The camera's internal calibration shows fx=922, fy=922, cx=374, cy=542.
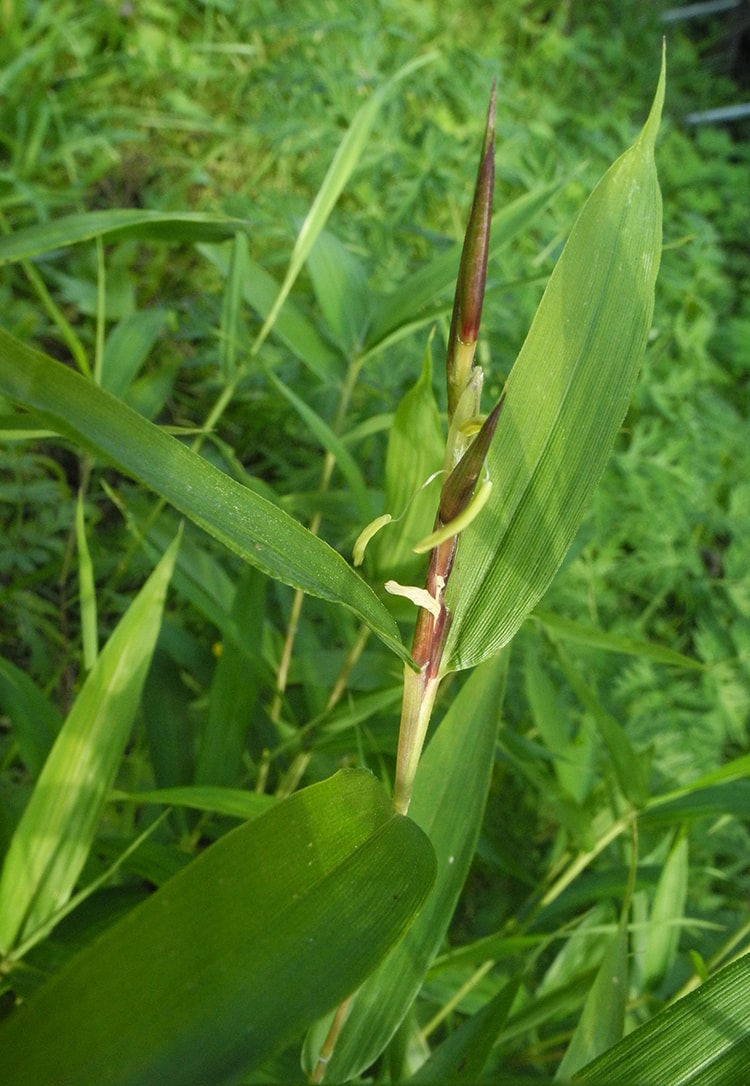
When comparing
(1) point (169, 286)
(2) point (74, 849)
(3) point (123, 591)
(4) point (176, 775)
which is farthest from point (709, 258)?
(2) point (74, 849)

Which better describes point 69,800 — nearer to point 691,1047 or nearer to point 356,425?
point 691,1047

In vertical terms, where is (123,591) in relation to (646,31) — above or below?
below

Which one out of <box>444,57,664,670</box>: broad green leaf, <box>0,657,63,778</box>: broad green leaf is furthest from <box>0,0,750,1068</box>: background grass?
<box>444,57,664,670</box>: broad green leaf

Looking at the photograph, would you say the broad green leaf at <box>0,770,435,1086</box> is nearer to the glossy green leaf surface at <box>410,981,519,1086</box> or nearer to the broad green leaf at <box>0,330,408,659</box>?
the broad green leaf at <box>0,330,408,659</box>

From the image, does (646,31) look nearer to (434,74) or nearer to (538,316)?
(434,74)

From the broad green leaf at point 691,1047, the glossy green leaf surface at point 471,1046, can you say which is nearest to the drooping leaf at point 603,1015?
the glossy green leaf surface at point 471,1046
